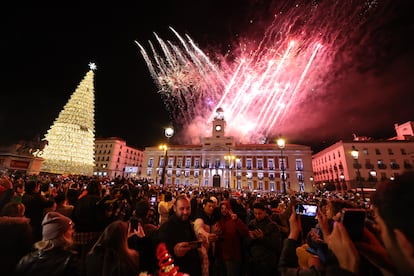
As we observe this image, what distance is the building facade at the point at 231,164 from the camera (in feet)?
168

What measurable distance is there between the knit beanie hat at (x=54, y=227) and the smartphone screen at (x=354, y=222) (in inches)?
114

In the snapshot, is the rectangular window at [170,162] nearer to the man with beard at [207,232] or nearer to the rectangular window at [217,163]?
the rectangular window at [217,163]

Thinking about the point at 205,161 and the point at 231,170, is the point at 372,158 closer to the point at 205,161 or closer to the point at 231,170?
the point at 231,170

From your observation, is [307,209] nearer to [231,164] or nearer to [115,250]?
[115,250]

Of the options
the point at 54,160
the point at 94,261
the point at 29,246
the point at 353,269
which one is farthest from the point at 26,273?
the point at 54,160

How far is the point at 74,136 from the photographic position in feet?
82.0

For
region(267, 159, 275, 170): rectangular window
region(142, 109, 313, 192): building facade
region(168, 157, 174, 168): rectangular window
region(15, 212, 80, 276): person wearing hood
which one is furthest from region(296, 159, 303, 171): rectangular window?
region(15, 212, 80, 276): person wearing hood

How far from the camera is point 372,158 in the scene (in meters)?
43.0

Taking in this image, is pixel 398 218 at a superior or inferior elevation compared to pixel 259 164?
inferior

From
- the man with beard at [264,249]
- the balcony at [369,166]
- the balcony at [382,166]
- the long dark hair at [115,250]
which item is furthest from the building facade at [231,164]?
the long dark hair at [115,250]

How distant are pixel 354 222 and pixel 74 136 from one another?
30.1 meters

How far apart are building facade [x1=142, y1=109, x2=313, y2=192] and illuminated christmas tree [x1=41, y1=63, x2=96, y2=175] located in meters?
23.5

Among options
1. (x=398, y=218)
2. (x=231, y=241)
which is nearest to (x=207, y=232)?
(x=231, y=241)

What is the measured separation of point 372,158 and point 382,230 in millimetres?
55631
